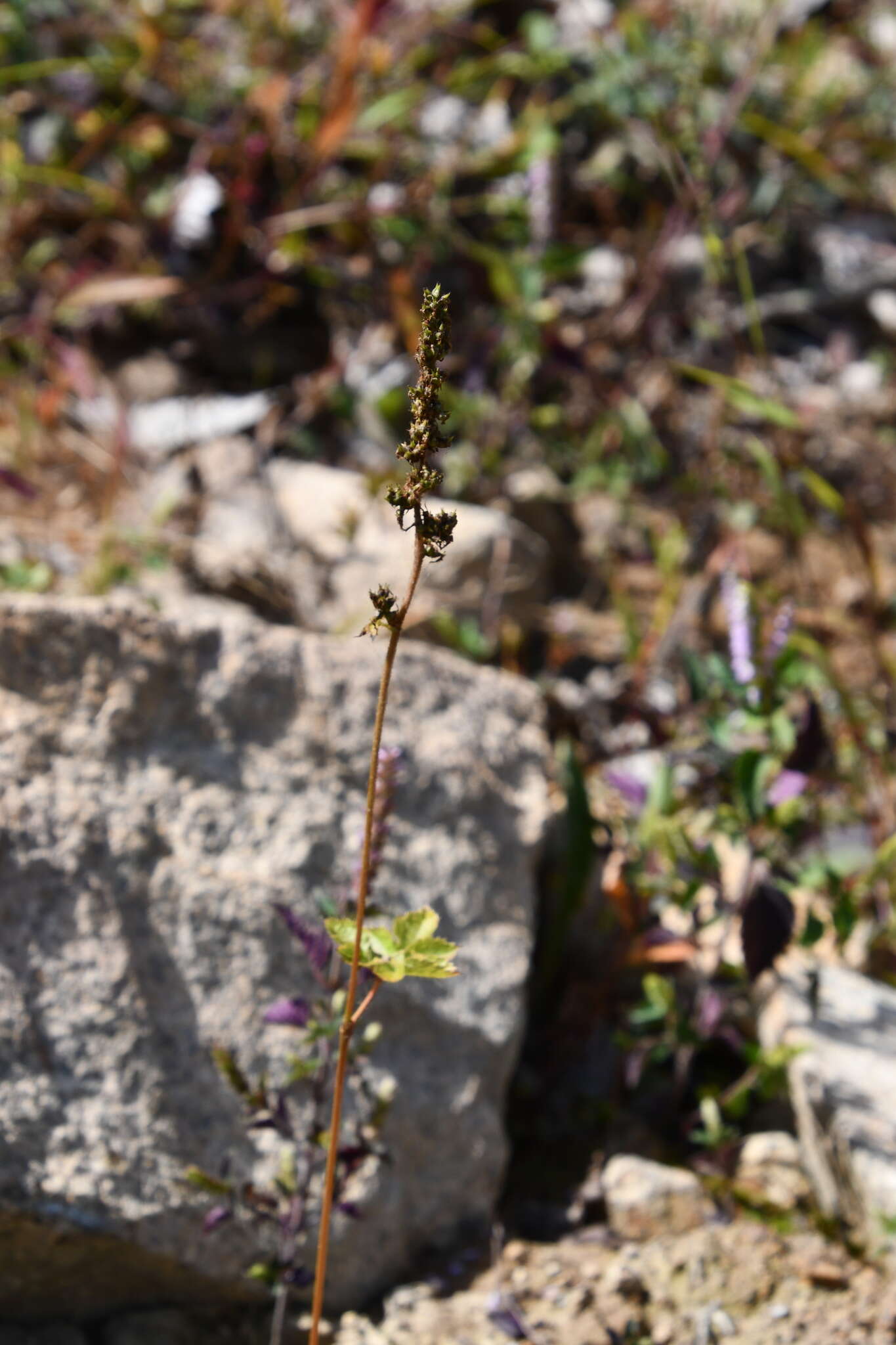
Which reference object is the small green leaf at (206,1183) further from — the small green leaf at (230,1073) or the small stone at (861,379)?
the small stone at (861,379)

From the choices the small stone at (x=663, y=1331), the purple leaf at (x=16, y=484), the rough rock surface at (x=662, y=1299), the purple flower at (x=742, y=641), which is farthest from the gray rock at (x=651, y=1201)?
the purple leaf at (x=16, y=484)

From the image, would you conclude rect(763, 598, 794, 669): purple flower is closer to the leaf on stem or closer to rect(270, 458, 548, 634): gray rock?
the leaf on stem

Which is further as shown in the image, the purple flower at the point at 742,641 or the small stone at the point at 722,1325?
the purple flower at the point at 742,641

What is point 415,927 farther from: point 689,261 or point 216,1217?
point 689,261

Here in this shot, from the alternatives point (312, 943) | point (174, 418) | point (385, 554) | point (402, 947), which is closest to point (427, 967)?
point (402, 947)

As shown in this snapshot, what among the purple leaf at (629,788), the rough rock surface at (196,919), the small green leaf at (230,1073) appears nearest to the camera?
the small green leaf at (230,1073)

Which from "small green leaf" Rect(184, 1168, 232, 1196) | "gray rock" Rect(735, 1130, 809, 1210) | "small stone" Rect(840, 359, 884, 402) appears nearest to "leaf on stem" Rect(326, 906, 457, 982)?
"small green leaf" Rect(184, 1168, 232, 1196)
